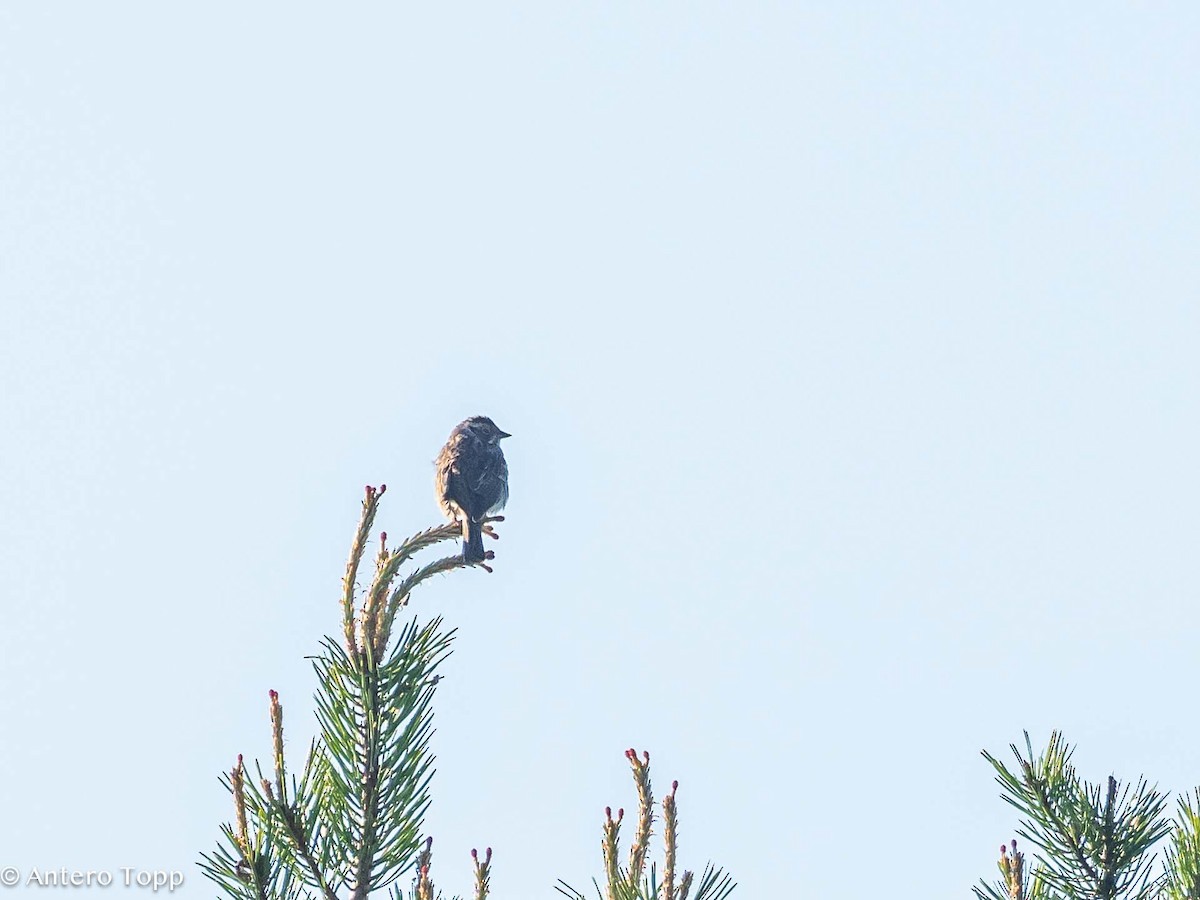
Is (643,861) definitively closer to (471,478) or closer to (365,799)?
(365,799)

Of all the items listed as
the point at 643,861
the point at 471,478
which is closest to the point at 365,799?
the point at 643,861

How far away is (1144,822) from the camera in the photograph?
162 inches

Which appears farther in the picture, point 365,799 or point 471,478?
point 471,478

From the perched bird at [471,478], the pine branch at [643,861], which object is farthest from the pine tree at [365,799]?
the perched bird at [471,478]

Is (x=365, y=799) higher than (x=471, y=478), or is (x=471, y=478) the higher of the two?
(x=471, y=478)

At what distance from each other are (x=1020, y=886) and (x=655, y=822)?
1.07 m

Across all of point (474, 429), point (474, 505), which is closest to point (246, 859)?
point (474, 505)

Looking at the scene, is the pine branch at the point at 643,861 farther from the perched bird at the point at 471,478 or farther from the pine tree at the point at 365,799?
the perched bird at the point at 471,478

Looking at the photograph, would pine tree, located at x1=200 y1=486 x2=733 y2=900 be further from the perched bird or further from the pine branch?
the perched bird

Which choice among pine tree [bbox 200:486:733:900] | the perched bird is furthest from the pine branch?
the perched bird

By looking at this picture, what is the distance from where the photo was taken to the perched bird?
45.2 ft

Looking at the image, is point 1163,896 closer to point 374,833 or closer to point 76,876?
point 374,833

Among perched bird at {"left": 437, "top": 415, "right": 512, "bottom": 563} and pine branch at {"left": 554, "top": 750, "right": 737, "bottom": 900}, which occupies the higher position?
perched bird at {"left": 437, "top": 415, "right": 512, "bottom": 563}

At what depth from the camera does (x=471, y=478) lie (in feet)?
45.9
